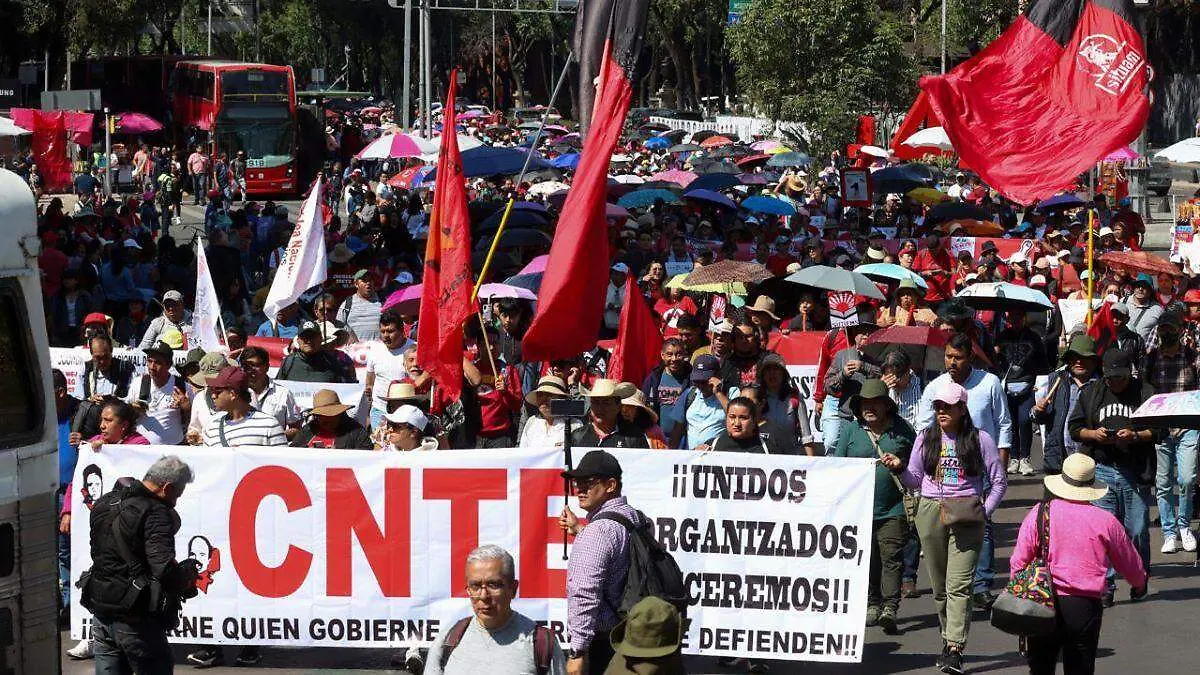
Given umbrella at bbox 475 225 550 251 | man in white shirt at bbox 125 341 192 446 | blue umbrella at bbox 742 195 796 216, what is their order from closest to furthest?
man in white shirt at bbox 125 341 192 446, umbrella at bbox 475 225 550 251, blue umbrella at bbox 742 195 796 216

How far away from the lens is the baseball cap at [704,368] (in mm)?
11211

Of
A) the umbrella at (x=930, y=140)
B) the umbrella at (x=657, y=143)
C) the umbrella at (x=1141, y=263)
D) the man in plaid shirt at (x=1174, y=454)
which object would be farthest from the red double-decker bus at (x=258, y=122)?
the man in plaid shirt at (x=1174, y=454)

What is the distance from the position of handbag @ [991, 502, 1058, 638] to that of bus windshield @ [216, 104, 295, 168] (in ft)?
135

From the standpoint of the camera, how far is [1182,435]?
12.1 metres

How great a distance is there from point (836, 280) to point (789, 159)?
24701mm

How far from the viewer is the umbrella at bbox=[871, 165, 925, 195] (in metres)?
31.1

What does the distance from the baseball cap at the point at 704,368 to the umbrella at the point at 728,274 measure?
5212 mm

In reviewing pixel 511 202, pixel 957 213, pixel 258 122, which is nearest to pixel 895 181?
pixel 957 213

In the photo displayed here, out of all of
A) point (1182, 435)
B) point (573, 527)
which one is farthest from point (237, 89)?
point (573, 527)

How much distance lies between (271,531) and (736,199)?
22264 mm

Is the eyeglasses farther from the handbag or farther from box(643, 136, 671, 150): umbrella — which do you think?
box(643, 136, 671, 150): umbrella

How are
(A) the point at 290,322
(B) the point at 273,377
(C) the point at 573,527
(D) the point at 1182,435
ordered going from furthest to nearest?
(A) the point at 290,322 < (B) the point at 273,377 < (D) the point at 1182,435 < (C) the point at 573,527

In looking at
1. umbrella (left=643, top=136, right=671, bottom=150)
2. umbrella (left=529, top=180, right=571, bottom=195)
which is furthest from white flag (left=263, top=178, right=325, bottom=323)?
umbrella (left=643, top=136, right=671, bottom=150)

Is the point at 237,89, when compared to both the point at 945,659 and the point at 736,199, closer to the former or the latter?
the point at 736,199
